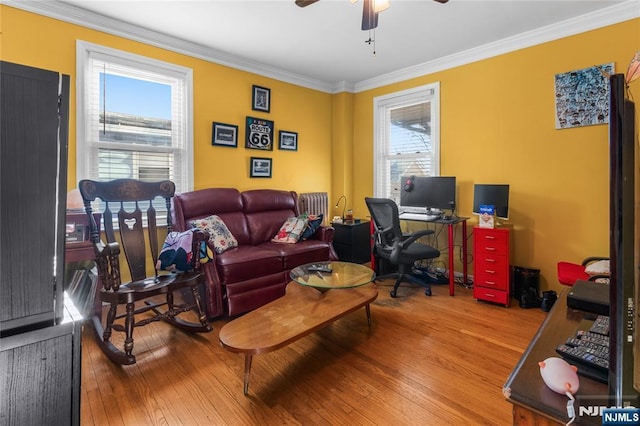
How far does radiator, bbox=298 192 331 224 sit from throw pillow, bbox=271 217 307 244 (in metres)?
0.67

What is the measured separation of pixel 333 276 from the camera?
2.52 metres

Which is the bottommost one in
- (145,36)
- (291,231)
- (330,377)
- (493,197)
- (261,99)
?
(330,377)

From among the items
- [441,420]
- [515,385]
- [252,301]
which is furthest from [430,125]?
[515,385]

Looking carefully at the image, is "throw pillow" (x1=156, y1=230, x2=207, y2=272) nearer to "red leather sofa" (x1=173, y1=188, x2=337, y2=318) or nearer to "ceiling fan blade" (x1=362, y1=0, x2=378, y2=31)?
"red leather sofa" (x1=173, y1=188, x2=337, y2=318)

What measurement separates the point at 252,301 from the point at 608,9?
3.92 meters

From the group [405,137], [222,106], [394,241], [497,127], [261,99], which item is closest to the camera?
[394,241]

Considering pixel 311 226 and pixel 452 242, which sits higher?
pixel 311 226

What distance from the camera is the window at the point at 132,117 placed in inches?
110

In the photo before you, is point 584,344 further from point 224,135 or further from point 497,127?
point 224,135

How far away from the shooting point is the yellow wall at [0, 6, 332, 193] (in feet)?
8.27

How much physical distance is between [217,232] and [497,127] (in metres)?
3.13

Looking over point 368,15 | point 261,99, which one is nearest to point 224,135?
point 261,99

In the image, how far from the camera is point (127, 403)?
5.43 ft

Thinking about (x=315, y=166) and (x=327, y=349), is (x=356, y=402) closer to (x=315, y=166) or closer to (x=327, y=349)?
(x=327, y=349)
